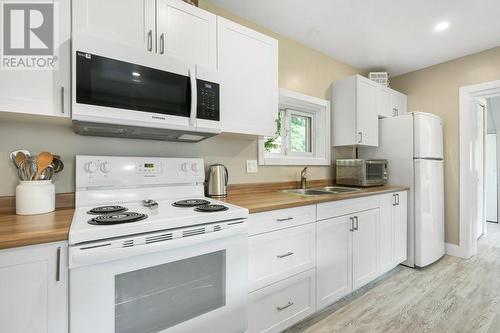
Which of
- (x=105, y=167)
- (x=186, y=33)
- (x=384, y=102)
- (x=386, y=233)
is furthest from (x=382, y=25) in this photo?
(x=105, y=167)

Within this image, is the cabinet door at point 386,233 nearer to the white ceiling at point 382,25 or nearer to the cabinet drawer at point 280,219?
the cabinet drawer at point 280,219

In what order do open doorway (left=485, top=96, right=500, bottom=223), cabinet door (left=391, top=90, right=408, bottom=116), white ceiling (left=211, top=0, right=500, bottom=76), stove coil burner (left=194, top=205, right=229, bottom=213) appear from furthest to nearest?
open doorway (left=485, top=96, right=500, bottom=223) → cabinet door (left=391, top=90, right=408, bottom=116) → white ceiling (left=211, top=0, right=500, bottom=76) → stove coil burner (left=194, top=205, right=229, bottom=213)

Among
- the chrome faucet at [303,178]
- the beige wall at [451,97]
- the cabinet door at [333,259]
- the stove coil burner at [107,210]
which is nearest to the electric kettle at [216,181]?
the stove coil burner at [107,210]

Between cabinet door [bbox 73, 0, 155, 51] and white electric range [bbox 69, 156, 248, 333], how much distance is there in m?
0.69

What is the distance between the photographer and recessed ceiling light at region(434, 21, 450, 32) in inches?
89.3

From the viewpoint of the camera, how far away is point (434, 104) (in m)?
3.19

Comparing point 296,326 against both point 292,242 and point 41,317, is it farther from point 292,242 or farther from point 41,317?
point 41,317

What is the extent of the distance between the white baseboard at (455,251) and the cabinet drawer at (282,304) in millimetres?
2453

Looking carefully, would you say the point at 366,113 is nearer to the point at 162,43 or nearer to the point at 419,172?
the point at 419,172

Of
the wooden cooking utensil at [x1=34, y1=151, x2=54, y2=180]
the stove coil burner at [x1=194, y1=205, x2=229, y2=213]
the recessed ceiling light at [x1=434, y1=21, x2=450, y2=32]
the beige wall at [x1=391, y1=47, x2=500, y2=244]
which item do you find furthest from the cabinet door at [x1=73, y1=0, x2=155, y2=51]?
the beige wall at [x1=391, y1=47, x2=500, y2=244]

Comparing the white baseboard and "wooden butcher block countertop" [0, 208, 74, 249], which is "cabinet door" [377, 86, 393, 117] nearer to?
the white baseboard

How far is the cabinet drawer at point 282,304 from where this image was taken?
1.47m

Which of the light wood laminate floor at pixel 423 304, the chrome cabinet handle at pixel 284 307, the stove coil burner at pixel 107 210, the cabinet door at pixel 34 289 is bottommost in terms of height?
the light wood laminate floor at pixel 423 304

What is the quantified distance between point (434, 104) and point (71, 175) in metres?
4.02
